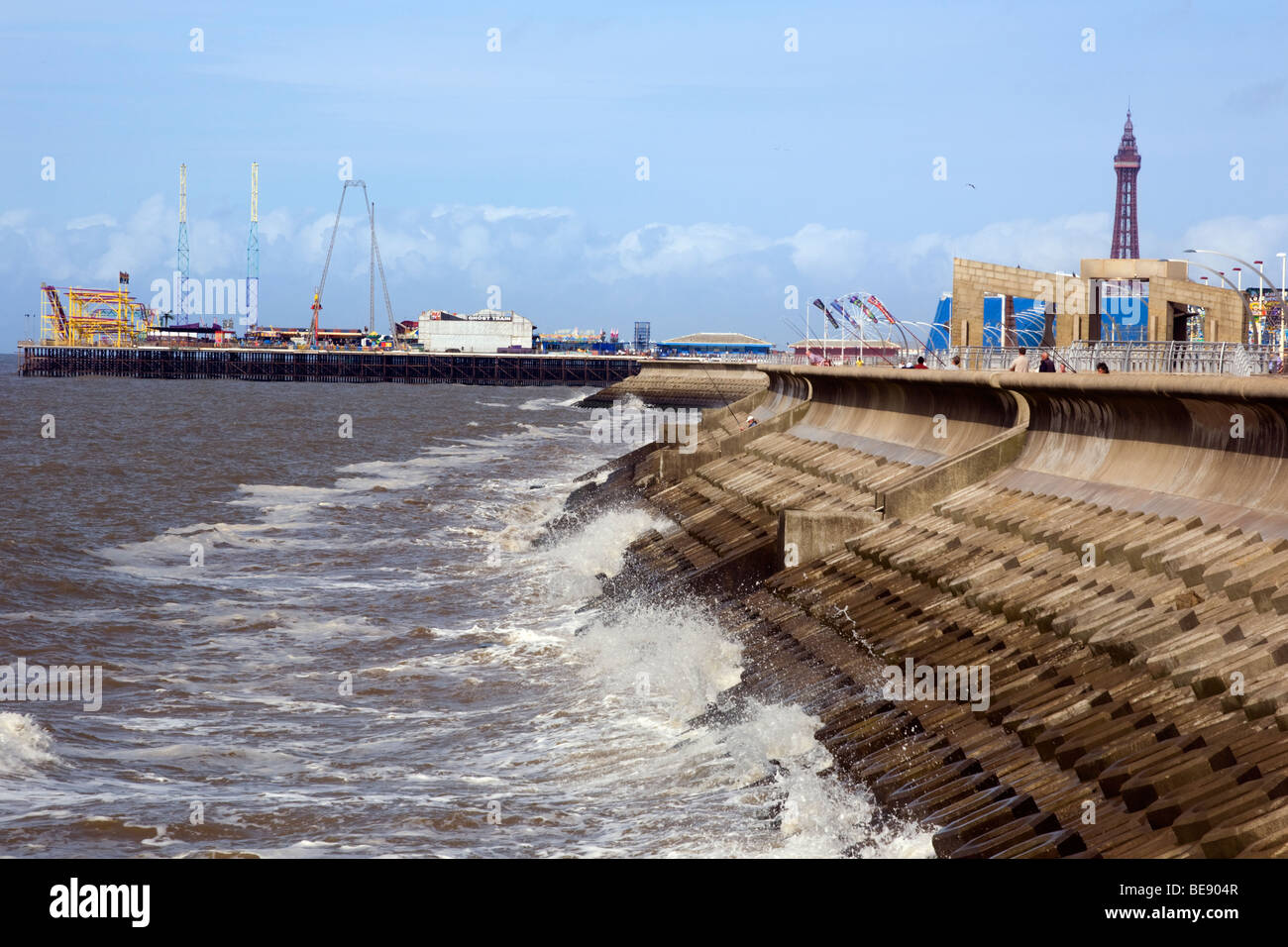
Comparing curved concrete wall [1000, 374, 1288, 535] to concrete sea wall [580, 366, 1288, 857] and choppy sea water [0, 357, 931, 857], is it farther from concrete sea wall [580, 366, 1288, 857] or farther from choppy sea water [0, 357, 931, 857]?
choppy sea water [0, 357, 931, 857]

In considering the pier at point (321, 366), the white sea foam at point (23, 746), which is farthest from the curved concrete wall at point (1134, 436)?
the pier at point (321, 366)

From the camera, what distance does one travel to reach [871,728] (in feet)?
40.9

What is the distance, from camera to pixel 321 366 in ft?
646

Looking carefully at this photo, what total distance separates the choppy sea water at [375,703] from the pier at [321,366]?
155075mm

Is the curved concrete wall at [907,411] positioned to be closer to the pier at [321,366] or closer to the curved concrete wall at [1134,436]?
the curved concrete wall at [1134,436]

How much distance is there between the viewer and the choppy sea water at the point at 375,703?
11.9m

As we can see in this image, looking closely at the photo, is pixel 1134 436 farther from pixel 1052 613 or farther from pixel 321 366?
pixel 321 366

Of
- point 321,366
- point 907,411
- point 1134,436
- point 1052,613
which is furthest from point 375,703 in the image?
point 321,366

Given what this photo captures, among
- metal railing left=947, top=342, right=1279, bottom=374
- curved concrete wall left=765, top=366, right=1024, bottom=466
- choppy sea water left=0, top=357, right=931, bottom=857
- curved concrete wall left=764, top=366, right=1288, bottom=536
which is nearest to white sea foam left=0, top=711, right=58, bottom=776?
choppy sea water left=0, top=357, right=931, bottom=857

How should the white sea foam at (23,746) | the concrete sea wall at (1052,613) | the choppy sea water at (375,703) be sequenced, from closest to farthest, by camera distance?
the concrete sea wall at (1052,613) < the choppy sea water at (375,703) < the white sea foam at (23,746)

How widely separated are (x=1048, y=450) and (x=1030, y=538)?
12.7ft

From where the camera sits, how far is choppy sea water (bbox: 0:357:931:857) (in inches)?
468

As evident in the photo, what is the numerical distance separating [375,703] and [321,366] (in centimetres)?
18510
